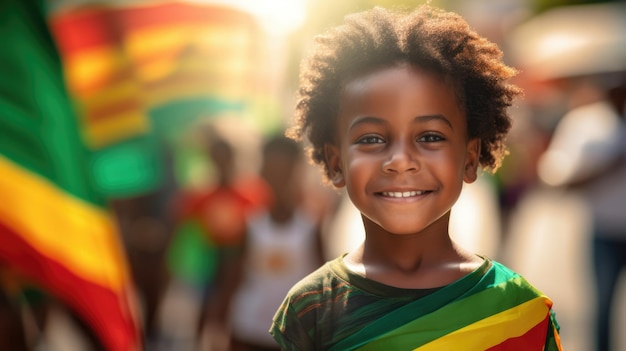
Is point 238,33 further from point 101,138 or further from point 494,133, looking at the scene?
point 494,133

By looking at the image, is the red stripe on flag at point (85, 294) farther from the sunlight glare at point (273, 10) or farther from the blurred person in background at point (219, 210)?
the sunlight glare at point (273, 10)

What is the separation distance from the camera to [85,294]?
15.9 ft

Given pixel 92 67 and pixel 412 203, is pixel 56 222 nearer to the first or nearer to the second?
pixel 92 67

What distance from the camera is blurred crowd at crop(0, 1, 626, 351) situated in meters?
5.68

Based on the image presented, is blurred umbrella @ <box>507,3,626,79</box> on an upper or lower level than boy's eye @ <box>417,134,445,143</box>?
upper

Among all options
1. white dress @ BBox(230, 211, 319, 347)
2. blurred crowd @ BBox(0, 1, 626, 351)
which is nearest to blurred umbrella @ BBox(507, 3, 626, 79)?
blurred crowd @ BBox(0, 1, 626, 351)

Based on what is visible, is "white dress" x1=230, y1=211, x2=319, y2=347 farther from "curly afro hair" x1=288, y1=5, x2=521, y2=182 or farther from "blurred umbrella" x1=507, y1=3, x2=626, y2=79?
"blurred umbrella" x1=507, y1=3, x2=626, y2=79

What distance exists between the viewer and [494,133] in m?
2.80

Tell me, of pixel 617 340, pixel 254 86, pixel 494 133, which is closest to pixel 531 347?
pixel 494 133

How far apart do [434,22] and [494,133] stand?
1.14 feet

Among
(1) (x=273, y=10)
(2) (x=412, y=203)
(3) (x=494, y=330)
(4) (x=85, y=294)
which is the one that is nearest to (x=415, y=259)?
(2) (x=412, y=203)

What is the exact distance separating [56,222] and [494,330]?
294 centimetres

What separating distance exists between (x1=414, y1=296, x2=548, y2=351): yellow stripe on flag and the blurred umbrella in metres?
8.06

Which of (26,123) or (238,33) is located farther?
(238,33)
